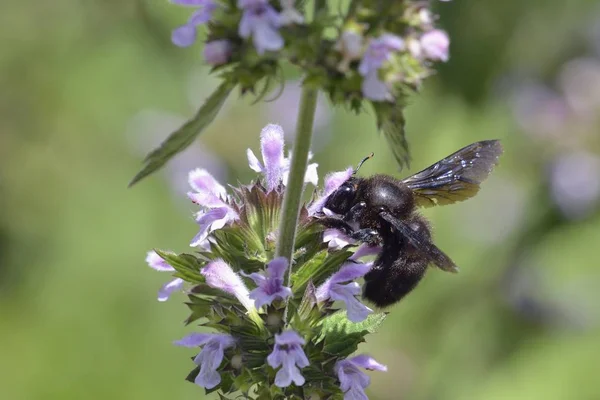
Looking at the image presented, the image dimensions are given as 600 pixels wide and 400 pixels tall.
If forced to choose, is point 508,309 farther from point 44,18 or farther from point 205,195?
point 44,18

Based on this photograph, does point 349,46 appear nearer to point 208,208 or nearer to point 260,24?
point 260,24

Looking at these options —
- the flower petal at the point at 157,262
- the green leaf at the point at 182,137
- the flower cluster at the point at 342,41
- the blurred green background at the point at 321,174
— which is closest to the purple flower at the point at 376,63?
the flower cluster at the point at 342,41

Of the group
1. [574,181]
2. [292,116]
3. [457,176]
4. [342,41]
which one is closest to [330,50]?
[342,41]

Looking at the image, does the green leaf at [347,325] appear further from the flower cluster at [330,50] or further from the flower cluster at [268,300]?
the flower cluster at [330,50]

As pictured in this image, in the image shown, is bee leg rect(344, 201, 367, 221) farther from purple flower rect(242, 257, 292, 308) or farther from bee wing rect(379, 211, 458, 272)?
purple flower rect(242, 257, 292, 308)

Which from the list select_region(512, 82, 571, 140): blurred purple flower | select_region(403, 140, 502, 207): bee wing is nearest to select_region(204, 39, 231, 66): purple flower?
select_region(403, 140, 502, 207): bee wing

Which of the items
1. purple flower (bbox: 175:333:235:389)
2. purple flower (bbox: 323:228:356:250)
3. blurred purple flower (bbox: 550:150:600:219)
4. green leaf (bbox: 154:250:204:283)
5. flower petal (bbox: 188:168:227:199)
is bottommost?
purple flower (bbox: 175:333:235:389)
